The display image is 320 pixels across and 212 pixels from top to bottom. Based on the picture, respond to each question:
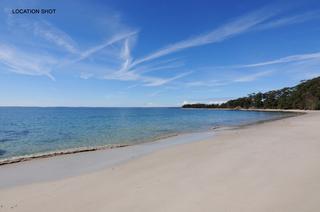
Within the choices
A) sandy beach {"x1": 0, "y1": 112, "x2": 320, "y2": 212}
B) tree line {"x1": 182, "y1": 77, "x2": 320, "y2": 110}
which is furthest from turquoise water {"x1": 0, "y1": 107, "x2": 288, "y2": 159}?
tree line {"x1": 182, "y1": 77, "x2": 320, "y2": 110}

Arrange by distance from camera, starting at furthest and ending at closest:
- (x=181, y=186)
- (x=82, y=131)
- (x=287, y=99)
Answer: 1. (x=287, y=99)
2. (x=82, y=131)
3. (x=181, y=186)

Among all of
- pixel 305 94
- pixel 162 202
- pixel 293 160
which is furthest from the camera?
pixel 305 94

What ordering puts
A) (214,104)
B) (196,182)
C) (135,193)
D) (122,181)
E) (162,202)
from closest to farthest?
1. (162,202)
2. (135,193)
3. (196,182)
4. (122,181)
5. (214,104)

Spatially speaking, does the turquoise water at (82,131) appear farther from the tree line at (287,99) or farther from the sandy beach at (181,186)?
the tree line at (287,99)

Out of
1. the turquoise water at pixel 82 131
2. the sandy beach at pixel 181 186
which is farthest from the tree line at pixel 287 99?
the sandy beach at pixel 181 186

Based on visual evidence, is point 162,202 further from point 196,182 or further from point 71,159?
point 71,159

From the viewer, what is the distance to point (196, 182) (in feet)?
18.7

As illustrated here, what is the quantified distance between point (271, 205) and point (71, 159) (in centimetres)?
853

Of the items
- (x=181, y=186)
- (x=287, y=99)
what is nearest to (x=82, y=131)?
(x=181, y=186)

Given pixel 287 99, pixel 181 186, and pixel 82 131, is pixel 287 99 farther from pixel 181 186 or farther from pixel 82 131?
pixel 181 186

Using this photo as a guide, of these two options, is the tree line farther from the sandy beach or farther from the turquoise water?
the sandy beach

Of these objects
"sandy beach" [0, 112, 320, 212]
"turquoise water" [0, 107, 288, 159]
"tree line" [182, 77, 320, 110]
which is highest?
"tree line" [182, 77, 320, 110]

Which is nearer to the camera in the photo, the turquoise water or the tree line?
the turquoise water

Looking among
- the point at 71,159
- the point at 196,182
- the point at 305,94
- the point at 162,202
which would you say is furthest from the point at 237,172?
the point at 305,94
